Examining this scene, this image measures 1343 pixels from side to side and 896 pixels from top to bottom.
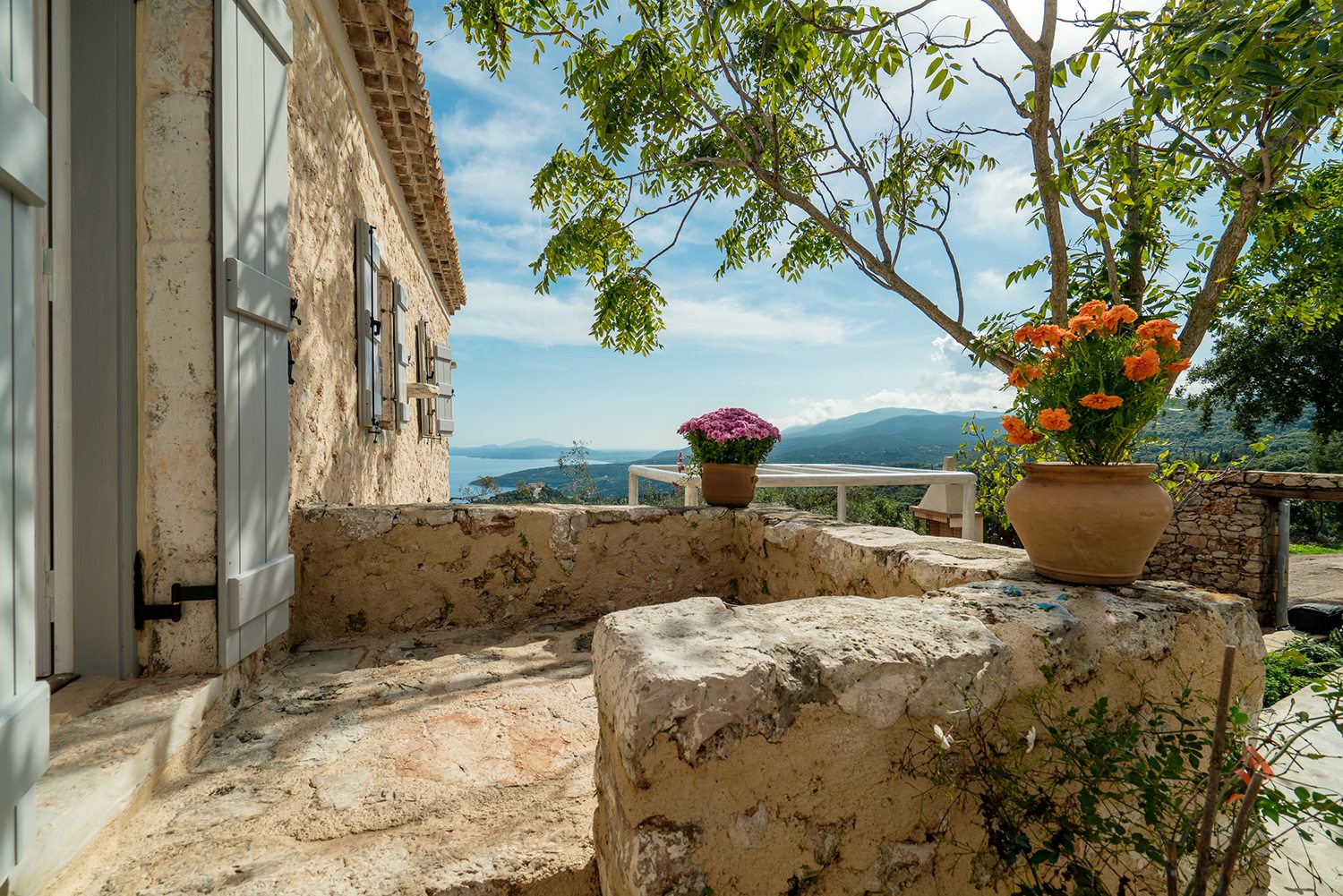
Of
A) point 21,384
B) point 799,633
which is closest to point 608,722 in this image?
point 799,633

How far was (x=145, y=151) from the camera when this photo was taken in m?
1.61

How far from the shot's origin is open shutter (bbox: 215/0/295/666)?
5.50 feet

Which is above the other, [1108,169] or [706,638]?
[1108,169]

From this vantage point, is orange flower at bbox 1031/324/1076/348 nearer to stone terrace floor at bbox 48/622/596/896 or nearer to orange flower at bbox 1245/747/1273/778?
orange flower at bbox 1245/747/1273/778

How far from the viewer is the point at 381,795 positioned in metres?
1.30

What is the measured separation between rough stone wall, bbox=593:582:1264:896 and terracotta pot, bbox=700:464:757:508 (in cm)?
163

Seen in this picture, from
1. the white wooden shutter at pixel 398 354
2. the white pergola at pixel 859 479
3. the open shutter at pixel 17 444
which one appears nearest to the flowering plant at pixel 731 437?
the white pergola at pixel 859 479

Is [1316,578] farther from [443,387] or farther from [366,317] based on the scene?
[366,317]

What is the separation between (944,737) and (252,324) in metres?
2.09

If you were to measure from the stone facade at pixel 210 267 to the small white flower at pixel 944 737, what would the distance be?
1830 mm

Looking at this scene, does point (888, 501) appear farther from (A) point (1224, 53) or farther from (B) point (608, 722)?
(B) point (608, 722)

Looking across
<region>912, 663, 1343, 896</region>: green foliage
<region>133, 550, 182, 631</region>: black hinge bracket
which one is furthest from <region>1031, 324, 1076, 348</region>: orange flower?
<region>133, 550, 182, 631</region>: black hinge bracket

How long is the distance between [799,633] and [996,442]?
168cm

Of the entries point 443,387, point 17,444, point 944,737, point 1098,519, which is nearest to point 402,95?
point 443,387
